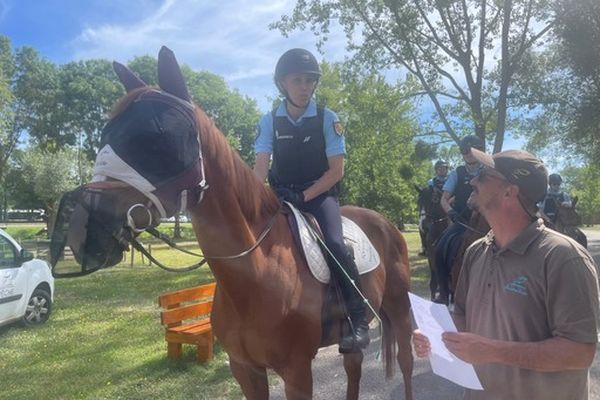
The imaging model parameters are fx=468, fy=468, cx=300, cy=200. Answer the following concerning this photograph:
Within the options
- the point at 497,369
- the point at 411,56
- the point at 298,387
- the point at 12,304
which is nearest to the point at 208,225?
the point at 298,387

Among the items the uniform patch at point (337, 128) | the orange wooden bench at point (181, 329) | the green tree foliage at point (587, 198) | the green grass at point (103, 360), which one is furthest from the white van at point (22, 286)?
the green tree foliage at point (587, 198)

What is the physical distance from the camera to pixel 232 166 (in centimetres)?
271

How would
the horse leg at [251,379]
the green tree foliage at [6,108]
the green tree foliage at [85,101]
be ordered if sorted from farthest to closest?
1. the green tree foliage at [85,101]
2. the green tree foliage at [6,108]
3. the horse leg at [251,379]

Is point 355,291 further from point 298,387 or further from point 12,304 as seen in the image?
point 12,304

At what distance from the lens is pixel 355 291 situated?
337 centimetres

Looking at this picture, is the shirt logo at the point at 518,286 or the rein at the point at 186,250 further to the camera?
the rein at the point at 186,250

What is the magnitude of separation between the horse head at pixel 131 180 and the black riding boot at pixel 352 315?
1.47m

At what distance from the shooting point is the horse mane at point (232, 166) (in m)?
2.32

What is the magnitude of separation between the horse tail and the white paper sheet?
285 cm

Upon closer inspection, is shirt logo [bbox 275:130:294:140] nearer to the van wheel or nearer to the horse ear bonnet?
the horse ear bonnet

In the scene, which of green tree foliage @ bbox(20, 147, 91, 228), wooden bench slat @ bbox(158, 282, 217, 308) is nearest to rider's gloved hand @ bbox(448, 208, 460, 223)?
wooden bench slat @ bbox(158, 282, 217, 308)

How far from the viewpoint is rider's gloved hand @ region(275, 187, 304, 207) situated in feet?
11.5

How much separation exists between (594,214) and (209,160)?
231 feet

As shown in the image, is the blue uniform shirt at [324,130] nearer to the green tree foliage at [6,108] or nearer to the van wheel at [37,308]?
the van wheel at [37,308]
